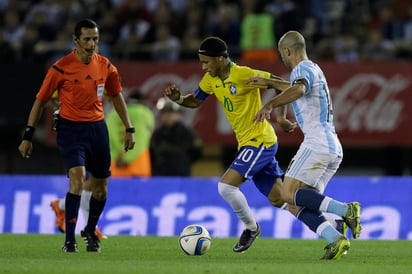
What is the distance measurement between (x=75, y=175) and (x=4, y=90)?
10888 millimetres

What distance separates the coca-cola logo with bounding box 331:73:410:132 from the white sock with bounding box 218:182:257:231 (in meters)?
9.36

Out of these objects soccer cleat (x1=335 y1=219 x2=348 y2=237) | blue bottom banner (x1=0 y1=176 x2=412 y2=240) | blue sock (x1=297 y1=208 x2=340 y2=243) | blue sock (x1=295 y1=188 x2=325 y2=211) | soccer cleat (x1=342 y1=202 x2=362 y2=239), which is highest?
blue sock (x1=295 y1=188 x2=325 y2=211)

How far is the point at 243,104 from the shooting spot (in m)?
12.8

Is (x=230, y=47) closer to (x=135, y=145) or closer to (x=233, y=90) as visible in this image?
(x=135, y=145)

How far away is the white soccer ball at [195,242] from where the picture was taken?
12.4 m

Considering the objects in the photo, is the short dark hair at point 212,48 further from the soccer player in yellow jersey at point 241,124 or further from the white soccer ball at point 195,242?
the white soccer ball at point 195,242

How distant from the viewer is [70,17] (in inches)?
922

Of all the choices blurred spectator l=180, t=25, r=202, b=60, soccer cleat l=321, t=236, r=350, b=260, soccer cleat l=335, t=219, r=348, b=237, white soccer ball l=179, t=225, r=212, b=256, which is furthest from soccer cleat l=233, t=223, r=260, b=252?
blurred spectator l=180, t=25, r=202, b=60

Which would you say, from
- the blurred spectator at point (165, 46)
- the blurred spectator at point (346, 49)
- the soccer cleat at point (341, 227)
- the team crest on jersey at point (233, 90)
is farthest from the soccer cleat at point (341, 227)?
the blurred spectator at point (165, 46)

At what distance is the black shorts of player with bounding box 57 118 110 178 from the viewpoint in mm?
12594

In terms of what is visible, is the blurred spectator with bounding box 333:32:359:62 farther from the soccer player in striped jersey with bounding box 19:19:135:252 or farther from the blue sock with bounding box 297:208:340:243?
the blue sock with bounding box 297:208:340:243

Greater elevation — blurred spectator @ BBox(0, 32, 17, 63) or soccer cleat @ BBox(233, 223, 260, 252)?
blurred spectator @ BBox(0, 32, 17, 63)

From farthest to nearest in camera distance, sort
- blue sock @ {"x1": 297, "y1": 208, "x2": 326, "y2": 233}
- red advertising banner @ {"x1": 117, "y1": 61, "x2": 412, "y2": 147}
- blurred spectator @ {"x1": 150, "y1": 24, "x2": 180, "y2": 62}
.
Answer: blurred spectator @ {"x1": 150, "y1": 24, "x2": 180, "y2": 62}, red advertising banner @ {"x1": 117, "y1": 61, "x2": 412, "y2": 147}, blue sock @ {"x1": 297, "y1": 208, "x2": 326, "y2": 233}

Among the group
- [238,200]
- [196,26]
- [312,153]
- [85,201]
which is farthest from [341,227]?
[196,26]
